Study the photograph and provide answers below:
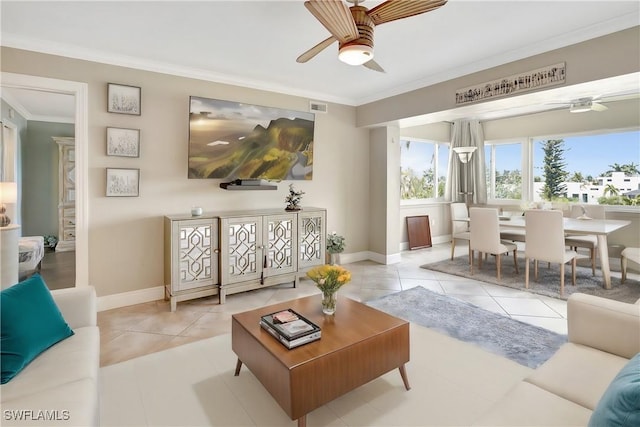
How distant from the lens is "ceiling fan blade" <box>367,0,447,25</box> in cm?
186

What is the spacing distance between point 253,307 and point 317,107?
292 cm

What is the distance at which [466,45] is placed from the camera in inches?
123

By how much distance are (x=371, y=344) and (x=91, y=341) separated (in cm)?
155

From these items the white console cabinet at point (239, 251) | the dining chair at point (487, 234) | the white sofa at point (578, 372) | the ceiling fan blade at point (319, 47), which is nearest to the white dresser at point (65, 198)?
the white console cabinet at point (239, 251)

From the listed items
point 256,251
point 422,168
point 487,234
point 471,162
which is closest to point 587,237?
point 487,234

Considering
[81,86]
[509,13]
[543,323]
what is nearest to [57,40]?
[81,86]

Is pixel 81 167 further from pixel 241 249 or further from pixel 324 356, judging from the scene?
pixel 324 356

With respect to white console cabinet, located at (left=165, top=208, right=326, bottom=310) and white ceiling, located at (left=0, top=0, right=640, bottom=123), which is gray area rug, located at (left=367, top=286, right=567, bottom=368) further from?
white ceiling, located at (left=0, top=0, right=640, bottom=123)

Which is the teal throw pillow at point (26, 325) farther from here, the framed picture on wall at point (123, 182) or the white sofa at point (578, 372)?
the white sofa at point (578, 372)

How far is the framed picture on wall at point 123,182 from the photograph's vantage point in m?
3.36

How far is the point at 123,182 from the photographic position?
135 inches

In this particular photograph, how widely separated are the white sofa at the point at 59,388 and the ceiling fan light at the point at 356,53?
7.63ft

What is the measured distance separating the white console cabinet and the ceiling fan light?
6.76ft

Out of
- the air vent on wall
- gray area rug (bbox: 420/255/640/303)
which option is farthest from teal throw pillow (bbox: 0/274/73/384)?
gray area rug (bbox: 420/255/640/303)
